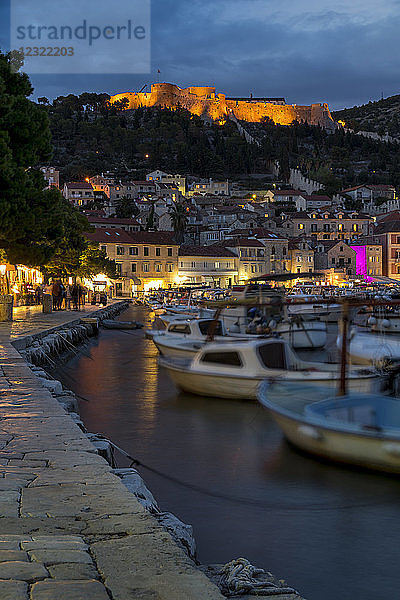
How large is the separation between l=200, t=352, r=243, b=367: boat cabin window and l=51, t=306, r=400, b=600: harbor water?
0.95 m

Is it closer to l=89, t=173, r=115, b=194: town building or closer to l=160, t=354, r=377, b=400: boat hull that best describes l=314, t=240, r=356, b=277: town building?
l=89, t=173, r=115, b=194: town building

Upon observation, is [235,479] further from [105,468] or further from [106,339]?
[106,339]

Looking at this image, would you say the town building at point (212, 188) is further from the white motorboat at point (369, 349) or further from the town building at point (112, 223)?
the white motorboat at point (369, 349)

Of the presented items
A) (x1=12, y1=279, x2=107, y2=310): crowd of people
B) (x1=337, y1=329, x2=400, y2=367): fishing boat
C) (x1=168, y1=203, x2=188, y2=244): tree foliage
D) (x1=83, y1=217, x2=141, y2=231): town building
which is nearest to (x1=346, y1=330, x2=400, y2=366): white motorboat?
(x1=337, y1=329, x2=400, y2=367): fishing boat

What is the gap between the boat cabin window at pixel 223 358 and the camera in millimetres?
17000

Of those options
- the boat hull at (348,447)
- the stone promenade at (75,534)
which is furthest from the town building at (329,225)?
the stone promenade at (75,534)

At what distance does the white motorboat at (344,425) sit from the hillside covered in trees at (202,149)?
15208 cm

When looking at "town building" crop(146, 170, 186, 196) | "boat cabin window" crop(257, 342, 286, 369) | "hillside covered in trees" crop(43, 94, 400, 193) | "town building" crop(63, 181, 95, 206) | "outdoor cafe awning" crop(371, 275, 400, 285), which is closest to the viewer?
"boat cabin window" crop(257, 342, 286, 369)

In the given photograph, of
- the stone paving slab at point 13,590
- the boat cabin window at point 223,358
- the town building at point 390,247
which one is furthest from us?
the town building at point 390,247

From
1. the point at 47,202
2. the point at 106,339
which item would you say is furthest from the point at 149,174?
the point at 47,202

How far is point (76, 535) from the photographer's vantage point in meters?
4.56

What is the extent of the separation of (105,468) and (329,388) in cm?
844

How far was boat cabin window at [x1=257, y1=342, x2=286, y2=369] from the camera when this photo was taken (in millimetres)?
16828

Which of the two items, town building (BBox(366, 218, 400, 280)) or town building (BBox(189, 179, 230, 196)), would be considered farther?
town building (BBox(189, 179, 230, 196))
